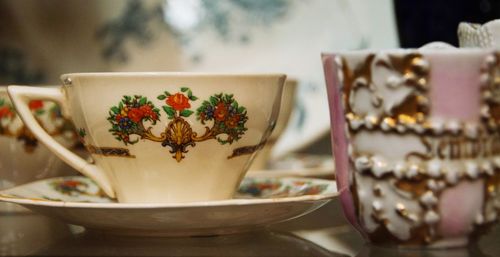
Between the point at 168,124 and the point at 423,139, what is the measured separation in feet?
0.52

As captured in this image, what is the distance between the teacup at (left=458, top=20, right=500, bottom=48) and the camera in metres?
0.42

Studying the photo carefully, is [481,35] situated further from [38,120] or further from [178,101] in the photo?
[38,120]

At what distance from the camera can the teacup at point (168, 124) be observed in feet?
1.48

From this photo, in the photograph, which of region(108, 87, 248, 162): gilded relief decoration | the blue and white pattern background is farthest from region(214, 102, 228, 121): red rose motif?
the blue and white pattern background

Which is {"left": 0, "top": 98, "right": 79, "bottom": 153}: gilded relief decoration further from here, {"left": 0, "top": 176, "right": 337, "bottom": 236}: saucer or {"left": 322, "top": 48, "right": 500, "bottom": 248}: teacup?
{"left": 322, "top": 48, "right": 500, "bottom": 248}: teacup

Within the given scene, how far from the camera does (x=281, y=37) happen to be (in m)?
0.91

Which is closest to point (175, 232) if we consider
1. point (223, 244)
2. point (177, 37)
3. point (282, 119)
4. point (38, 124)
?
point (223, 244)

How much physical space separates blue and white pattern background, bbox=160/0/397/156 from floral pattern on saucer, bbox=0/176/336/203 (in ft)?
1.00

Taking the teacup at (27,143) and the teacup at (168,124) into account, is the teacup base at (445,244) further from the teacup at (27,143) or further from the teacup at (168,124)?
the teacup at (27,143)

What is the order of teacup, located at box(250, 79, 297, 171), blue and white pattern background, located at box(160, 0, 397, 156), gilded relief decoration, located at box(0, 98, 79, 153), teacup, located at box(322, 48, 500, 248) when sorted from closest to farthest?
teacup, located at box(322, 48, 500, 248) → gilded relief decoration, located at box(0, 98, 79, 153) → teacup, located at box(250, 79, 297, 171) → blue and white pattern background, located at box(160, 0, 397, 156)

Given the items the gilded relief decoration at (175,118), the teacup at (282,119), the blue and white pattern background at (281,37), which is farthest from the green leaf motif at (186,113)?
the blue and white pattern background at (281,37)

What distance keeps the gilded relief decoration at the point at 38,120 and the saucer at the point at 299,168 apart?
0.16 m

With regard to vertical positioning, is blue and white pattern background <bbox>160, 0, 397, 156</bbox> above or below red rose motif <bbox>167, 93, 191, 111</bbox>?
below

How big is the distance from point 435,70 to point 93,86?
20cm
